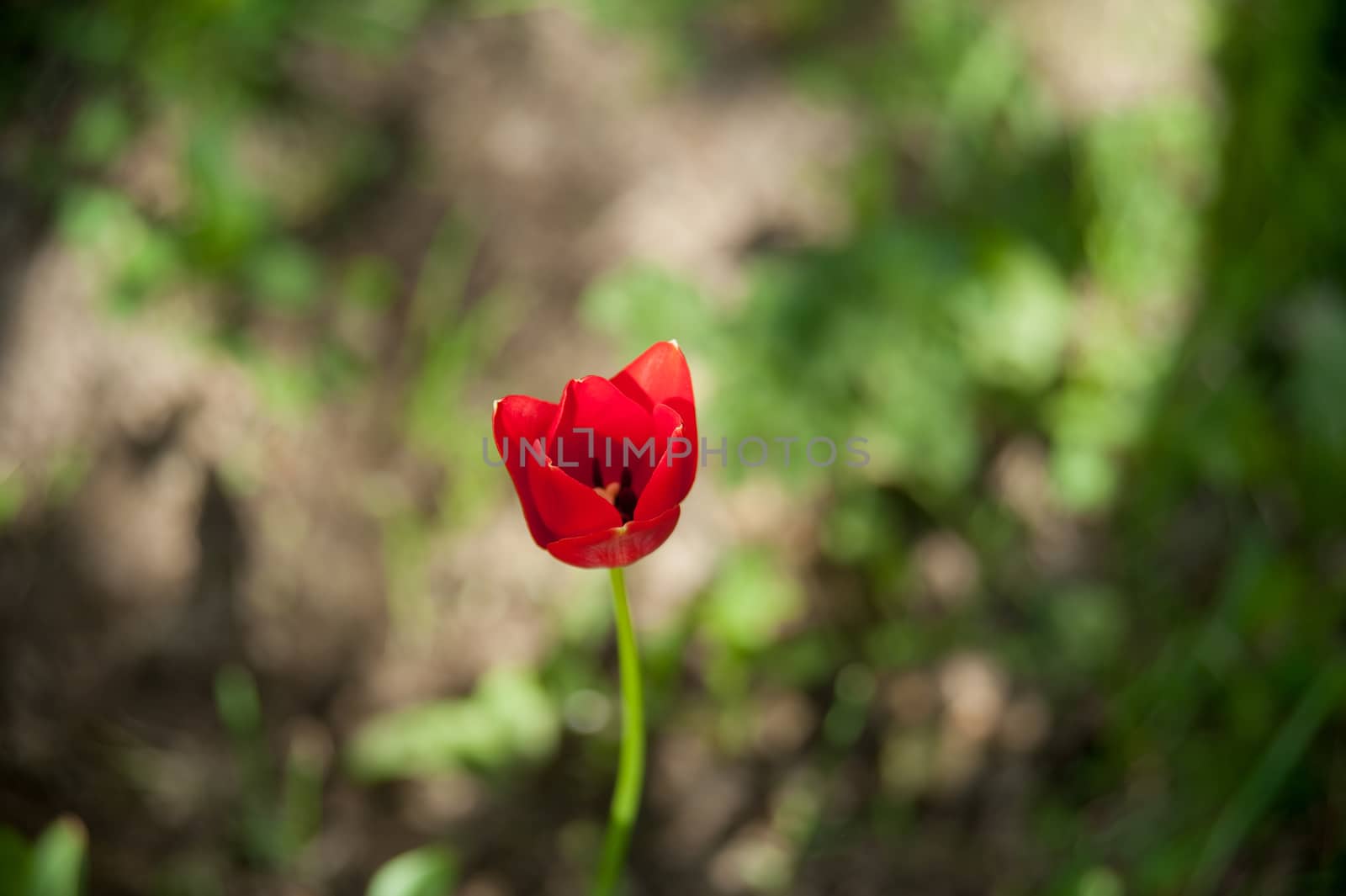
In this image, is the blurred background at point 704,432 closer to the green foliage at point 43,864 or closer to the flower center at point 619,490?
the green foliage at point 43,864

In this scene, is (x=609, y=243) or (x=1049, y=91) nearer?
(x=609, y=243)

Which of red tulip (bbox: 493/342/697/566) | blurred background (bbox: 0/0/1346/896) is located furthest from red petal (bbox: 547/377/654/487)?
blurred background (bbox: 0/0/1346/896)

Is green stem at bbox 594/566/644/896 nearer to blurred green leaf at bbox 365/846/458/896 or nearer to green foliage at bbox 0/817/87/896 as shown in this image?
blurred green leaf at bbox 365/846/458/896

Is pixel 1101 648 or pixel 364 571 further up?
pixel 364 571

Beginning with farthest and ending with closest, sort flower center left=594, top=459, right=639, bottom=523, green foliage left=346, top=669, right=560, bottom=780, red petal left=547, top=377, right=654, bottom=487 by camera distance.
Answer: green foliage left=346, top=669, right=560, bottom=780 < flower center left=594, top=459, right=639, bottom=523 < red petal left=547, top=377, right=654, bottom=487

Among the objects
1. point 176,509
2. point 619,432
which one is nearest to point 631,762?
point 619,432

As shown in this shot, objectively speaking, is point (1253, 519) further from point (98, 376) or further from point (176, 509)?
point (98, 376)

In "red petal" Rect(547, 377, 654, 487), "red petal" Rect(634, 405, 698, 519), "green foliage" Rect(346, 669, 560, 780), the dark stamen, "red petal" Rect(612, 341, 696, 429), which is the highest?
"red petal" Rect(612, 341, 696, 429)

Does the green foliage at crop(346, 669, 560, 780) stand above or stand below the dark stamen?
below
